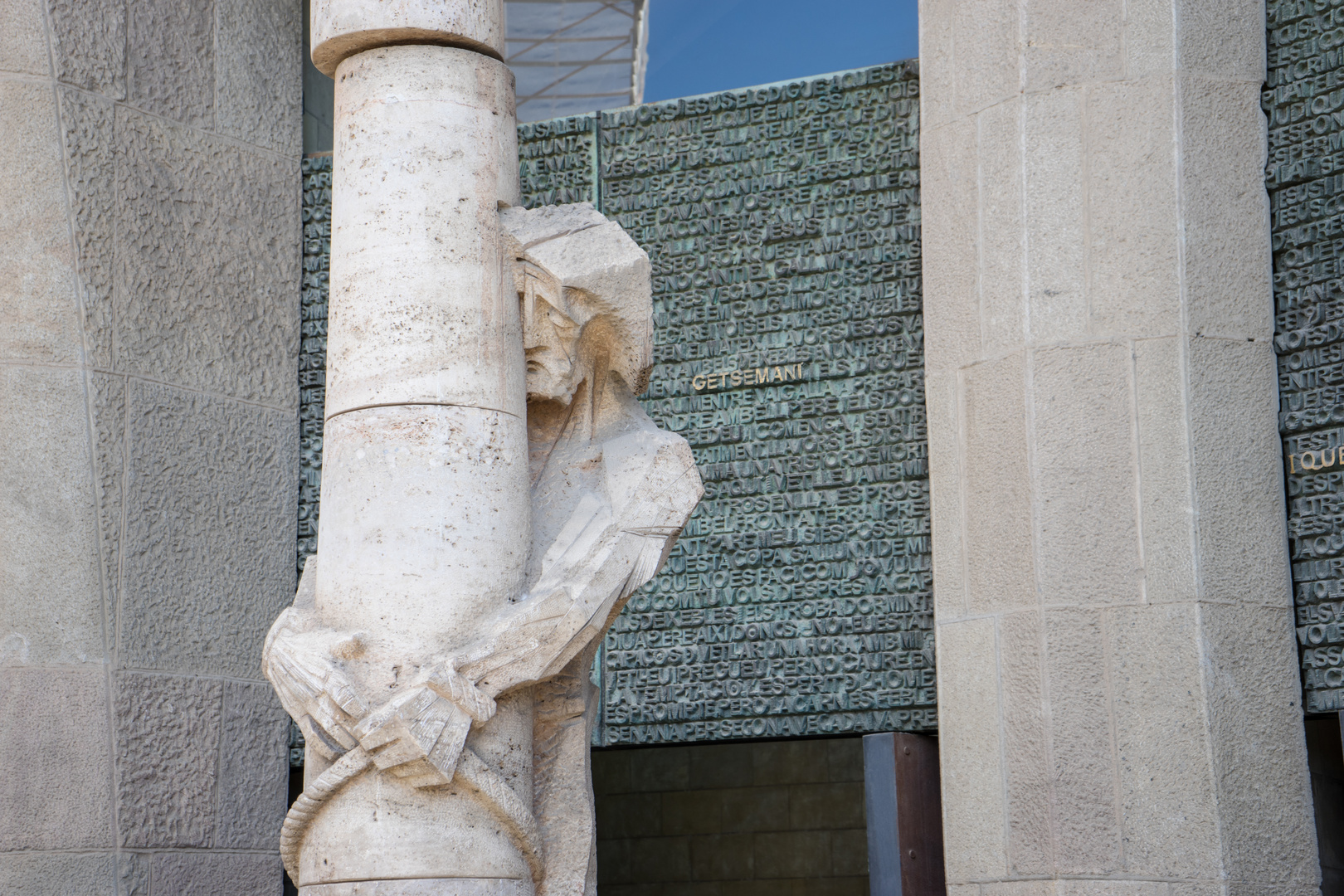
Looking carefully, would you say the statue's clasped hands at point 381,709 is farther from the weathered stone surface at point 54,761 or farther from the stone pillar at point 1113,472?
the weathered stone surface at point 54,761

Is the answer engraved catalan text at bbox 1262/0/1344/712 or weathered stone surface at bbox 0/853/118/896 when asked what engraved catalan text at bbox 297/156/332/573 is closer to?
weathered stone surface at bbox 0/853/118/896

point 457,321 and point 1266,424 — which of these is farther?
point 1266,424

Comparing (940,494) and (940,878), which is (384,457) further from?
(940,878)

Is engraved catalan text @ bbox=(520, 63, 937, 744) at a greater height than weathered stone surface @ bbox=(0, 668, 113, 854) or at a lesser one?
greater

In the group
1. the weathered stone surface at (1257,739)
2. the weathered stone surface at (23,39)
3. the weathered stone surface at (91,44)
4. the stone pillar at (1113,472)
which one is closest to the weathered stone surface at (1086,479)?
the stone pillar at (1113,472)

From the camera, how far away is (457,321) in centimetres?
445

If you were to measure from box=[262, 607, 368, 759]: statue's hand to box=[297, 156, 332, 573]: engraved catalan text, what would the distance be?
4.05 m

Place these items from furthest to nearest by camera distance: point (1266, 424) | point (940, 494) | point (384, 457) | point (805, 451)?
1. point (805, 451)
2. point (940, 494)
3. point (1266, 424)
4. point (384, 457)

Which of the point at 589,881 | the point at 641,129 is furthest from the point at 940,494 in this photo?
the point at 589,881

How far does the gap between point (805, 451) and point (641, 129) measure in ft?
6.38

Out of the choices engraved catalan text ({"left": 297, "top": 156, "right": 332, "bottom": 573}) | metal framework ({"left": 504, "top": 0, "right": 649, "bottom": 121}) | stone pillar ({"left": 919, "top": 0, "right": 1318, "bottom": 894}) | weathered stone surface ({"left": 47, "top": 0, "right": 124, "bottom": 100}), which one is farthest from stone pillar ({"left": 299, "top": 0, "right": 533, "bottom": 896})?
metal framework ({"left": 504, "top": 0, "right": 649, "bottom": 121})

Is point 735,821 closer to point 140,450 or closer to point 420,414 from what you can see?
point 140,450

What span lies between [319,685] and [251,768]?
13.2 ft

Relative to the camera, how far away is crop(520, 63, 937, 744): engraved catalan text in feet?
24.3
